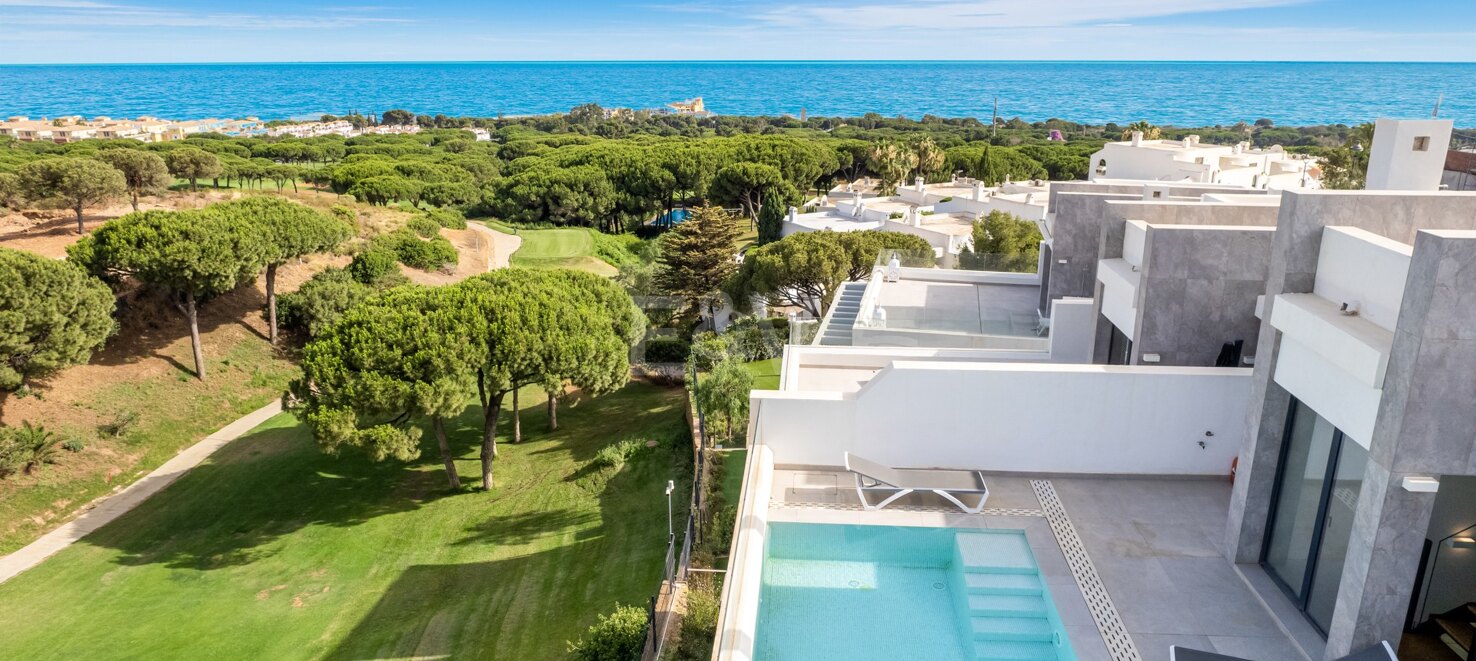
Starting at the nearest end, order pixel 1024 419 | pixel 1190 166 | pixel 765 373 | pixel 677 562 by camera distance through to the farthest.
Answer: pixel 1024 419
pixel 677 562
pixel 765 373
pixel 1190 166

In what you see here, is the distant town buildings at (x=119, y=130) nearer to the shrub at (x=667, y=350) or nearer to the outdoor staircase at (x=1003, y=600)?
the shrub at (x=667, y=350)

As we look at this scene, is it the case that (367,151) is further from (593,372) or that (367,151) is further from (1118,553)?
(1118,553)

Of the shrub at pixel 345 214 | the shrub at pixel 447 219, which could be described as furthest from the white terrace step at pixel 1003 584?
the shrub at pixel 447 219

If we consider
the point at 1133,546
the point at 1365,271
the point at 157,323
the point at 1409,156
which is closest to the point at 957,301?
the point at 1409,156

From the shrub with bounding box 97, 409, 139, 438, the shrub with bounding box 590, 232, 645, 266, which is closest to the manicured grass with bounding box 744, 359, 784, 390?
the shrub with bounding box 97, 409, 139, 438

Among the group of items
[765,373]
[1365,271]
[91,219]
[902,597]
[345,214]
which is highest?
[1365,271]

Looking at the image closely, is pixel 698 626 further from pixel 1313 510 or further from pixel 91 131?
pixel 91 131

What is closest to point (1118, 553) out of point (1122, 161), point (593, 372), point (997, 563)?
point (997, 563)
